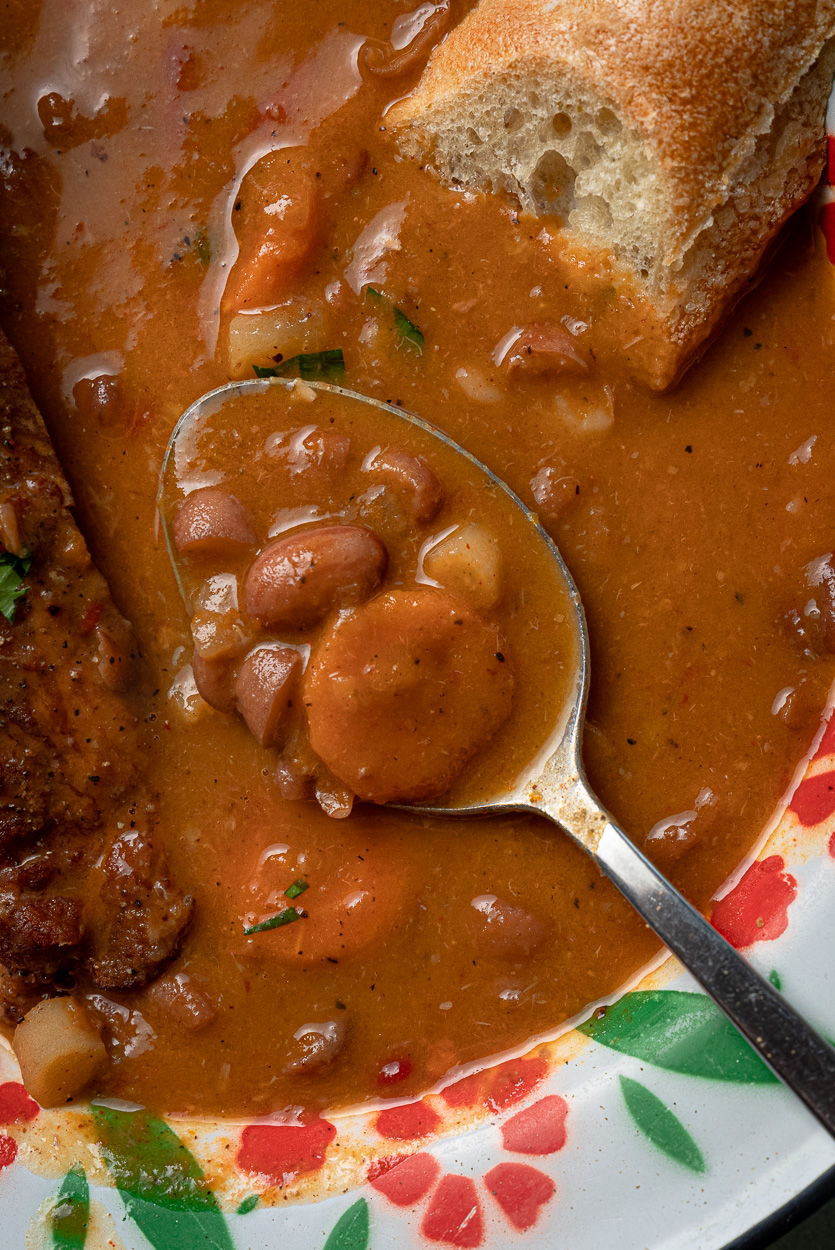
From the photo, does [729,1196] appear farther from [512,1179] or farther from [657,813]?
[657,813]

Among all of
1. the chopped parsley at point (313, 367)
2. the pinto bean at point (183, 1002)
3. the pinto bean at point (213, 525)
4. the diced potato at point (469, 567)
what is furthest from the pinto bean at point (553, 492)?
the pinto bean at point (183, 1002)

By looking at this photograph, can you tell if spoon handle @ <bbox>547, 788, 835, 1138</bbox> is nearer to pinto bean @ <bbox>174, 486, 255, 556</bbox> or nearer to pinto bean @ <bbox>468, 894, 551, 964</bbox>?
pinto bean @ <bbox>468, 894, 551, 964</bbox>

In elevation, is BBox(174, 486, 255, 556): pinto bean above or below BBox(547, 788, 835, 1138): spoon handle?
above

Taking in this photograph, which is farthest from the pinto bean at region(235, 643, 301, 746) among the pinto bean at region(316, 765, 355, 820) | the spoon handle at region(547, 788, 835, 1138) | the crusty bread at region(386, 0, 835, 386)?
the crusty bread at region(386, 0, 835, 386)

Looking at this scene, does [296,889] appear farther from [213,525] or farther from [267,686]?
[213,525]

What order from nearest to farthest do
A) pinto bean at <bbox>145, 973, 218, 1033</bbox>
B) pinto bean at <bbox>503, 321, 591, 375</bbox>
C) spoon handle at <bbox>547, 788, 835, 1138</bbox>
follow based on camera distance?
spoon handle at <bbox>547, 788, 835, 1138</bbox>, pinto bean at <bbox>503, 321, 591, 375</bbox>, pinto bean at <bbox>145, 973, 218, 1033</bbox>

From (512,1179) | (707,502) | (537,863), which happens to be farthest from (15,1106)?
(707,502)
